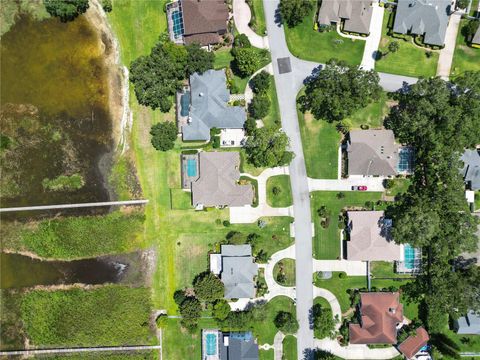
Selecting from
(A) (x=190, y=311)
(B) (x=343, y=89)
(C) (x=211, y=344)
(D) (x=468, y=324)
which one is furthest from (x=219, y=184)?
(D) (x=468, y=324)

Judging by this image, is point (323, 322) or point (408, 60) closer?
point (323, 322)

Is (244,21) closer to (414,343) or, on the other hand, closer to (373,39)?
(373,39)

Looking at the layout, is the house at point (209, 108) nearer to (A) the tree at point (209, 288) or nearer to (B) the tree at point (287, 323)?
(A) the tree at point (209, 288)

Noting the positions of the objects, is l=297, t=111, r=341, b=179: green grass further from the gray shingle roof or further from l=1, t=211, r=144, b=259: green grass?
l=1, t=211, r=144, b=259: green grass

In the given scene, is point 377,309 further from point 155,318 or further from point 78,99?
point 78,99

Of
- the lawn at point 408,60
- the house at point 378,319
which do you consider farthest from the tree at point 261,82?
the house at point 378,319

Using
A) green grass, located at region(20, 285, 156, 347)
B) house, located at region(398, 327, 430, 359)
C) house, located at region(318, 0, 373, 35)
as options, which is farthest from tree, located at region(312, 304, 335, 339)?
house, located at region(318, 0, 373, 35)

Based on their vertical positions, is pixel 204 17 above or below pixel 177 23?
below
